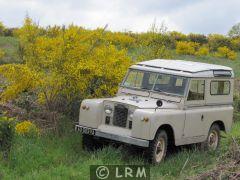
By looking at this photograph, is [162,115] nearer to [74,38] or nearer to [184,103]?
[184,103]

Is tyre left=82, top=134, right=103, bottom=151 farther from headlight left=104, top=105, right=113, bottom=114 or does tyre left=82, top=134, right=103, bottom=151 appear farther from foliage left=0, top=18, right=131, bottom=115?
foliage left=0, top=18, right=131, bottom=115

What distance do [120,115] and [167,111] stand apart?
991 mm

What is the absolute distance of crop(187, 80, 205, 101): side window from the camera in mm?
11172

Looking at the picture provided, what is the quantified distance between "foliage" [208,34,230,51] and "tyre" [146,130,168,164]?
104 feet

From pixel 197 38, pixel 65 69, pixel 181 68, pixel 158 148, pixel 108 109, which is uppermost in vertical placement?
pixel 197 38

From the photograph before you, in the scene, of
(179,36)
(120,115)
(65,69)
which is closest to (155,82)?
(120,115)

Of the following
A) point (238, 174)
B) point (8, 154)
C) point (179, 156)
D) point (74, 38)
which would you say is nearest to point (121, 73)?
point (74, 38)

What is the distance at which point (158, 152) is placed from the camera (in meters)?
10.4

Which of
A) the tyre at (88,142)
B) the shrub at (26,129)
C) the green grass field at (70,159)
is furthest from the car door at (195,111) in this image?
the shrub at (26,129)

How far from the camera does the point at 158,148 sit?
10344mm

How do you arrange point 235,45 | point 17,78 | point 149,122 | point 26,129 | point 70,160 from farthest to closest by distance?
point 235,45 → point 17,78 → point 26,129 → point 70,160 → point 149,122

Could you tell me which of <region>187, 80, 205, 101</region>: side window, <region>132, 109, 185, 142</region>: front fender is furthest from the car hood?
<region>187, 80, 205, 101</region>: side window

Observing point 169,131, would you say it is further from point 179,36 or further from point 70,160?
point 179,36

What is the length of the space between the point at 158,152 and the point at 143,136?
84cm
